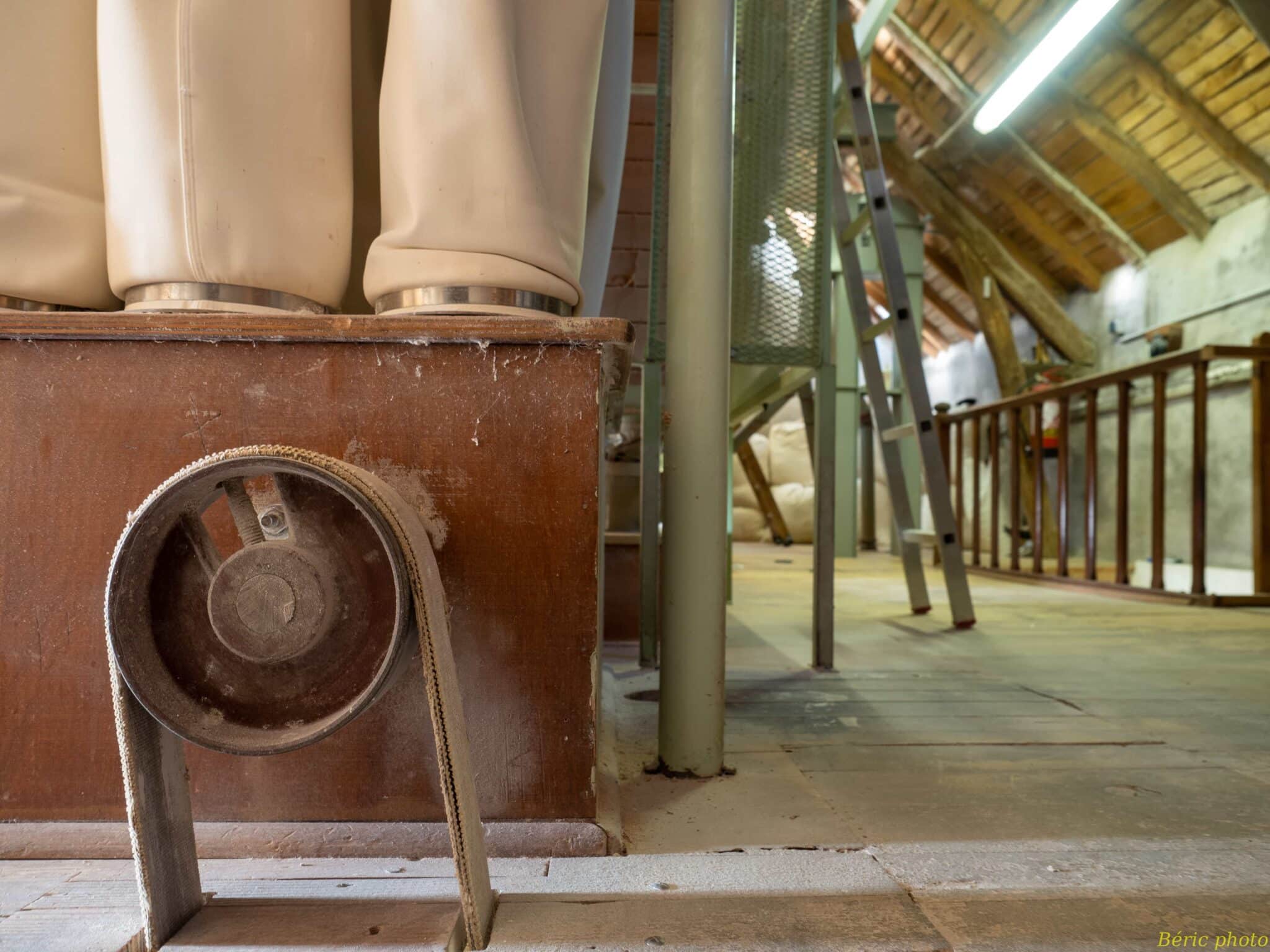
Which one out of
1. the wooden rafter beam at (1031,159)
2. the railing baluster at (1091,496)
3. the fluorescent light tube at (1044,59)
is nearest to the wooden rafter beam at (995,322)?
the wooden rafter beam at (1031,159)

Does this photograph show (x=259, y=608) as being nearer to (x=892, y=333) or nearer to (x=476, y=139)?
(x=476, y=139)

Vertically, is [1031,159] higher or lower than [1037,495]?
higher

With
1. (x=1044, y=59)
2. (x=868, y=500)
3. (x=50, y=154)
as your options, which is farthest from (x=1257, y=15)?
(x=50, y=154)

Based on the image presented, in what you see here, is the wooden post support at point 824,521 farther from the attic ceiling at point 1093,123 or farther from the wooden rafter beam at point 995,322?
the wooden rafter beam at point 995,322

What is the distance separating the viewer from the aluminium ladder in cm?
233

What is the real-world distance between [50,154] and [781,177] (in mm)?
1417

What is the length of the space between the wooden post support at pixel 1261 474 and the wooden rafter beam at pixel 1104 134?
10.9ft

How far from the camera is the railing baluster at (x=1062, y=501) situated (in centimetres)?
404

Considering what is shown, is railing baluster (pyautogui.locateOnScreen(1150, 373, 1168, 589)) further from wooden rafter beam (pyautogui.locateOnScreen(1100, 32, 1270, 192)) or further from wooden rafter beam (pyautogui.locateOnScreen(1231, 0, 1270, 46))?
wooden rafter beam (pyautogui.locateOnScreen(1100, 32, 1270, 192))

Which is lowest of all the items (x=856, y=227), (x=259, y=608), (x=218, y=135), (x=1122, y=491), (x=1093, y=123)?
(x=259, y=608)

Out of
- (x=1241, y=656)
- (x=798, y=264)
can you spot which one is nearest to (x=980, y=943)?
(x=798, y=264)

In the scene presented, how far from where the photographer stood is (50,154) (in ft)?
2.96

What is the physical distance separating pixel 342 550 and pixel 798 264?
53.9 inches

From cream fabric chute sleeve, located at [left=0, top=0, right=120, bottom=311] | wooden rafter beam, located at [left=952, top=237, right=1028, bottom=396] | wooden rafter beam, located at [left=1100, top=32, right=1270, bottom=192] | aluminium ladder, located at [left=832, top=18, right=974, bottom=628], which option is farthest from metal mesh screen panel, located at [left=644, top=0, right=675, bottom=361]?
wooden rafter beam, located at [left=952, top=237, right=1028, bottom=396]
